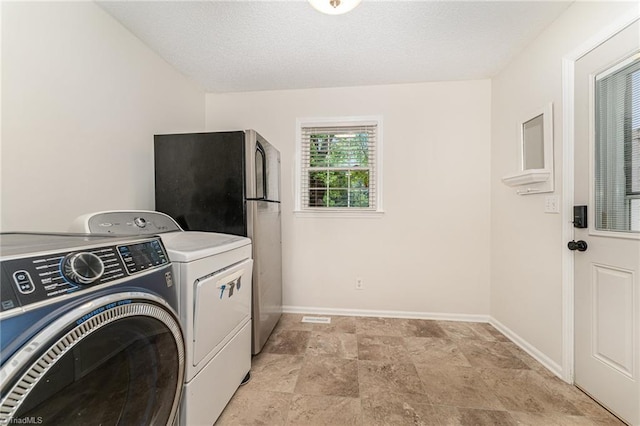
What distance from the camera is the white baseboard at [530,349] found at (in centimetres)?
177

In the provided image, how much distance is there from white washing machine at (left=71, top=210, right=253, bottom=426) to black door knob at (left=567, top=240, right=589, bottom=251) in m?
2.02

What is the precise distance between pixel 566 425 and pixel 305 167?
2.65m

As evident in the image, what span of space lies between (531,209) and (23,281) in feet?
8.98

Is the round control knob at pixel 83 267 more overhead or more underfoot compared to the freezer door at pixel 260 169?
more underfoot

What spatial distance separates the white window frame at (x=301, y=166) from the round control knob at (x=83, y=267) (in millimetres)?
2143

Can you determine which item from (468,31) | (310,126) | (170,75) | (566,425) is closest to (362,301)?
(566,425)

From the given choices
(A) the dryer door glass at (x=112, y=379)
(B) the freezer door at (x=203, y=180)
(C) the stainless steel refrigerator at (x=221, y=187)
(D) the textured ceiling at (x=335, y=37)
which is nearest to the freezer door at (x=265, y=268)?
(C) the stainless steel refrigerator at (x=221, y=187)

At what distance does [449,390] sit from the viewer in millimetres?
1612

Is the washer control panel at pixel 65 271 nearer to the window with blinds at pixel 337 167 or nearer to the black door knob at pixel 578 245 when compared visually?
the window with blinds at pixel 337 167

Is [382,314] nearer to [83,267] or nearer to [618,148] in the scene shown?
[618,148]

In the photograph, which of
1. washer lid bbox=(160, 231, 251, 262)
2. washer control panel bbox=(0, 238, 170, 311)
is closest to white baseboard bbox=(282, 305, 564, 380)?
washer lid bbox=(160, 231, 251, 262)

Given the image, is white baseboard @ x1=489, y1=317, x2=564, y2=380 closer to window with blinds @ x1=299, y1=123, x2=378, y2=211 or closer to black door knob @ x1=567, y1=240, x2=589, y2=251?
black door knob @ x1=567, y1=240, x2=589, y2=251

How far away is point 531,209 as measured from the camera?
2029mm

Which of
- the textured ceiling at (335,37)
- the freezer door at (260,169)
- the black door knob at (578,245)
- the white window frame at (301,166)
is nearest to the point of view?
the black door knob at (578,245)
